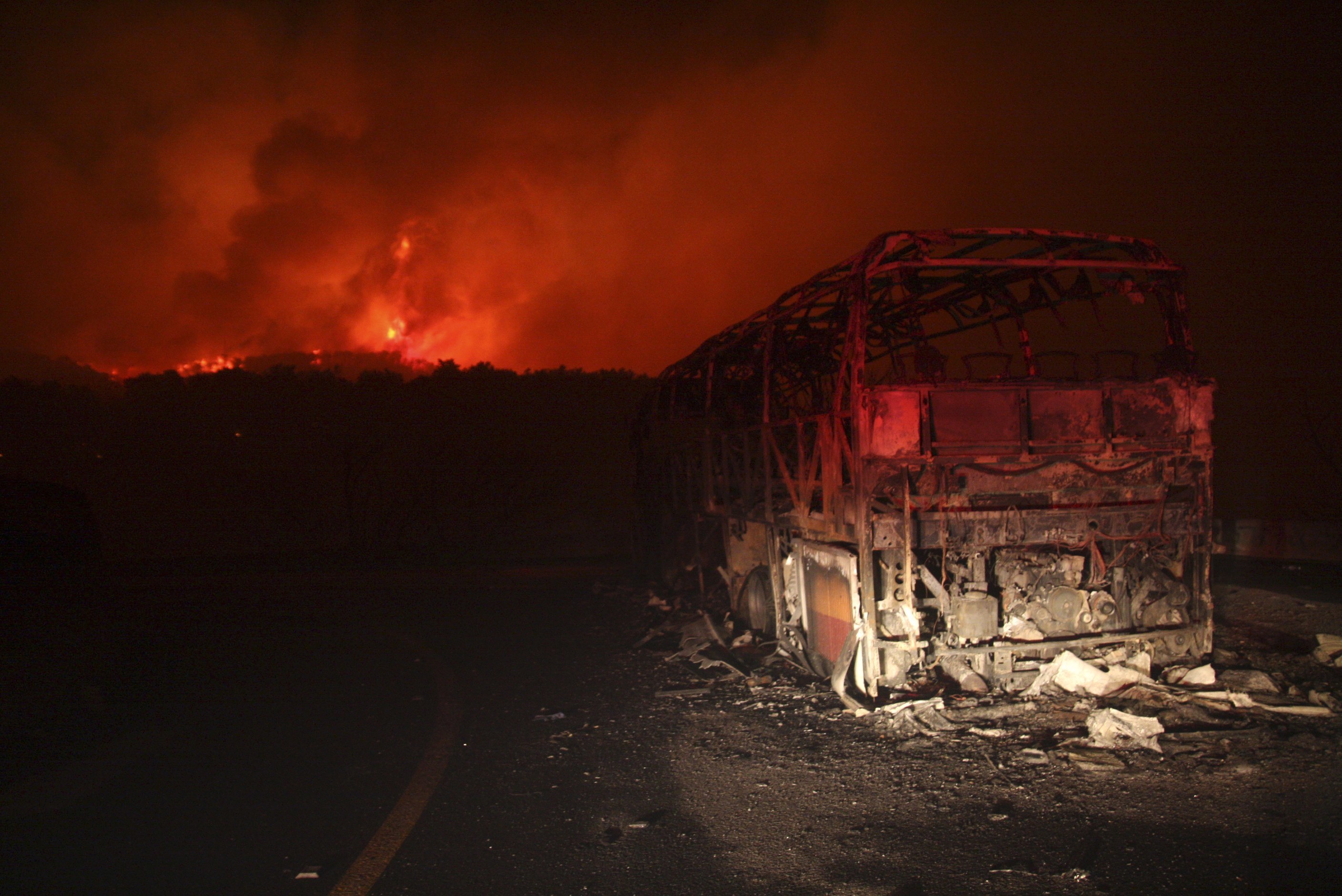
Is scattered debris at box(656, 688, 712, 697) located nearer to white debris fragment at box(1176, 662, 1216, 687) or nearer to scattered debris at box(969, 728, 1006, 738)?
scattered debris at box(969, 728, 1006, 738)

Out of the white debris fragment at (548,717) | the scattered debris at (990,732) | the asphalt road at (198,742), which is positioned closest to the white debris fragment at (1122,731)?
the scattered debris at (990,732)

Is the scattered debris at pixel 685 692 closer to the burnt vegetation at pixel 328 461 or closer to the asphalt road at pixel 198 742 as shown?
the asphalt road at pixel 198 742

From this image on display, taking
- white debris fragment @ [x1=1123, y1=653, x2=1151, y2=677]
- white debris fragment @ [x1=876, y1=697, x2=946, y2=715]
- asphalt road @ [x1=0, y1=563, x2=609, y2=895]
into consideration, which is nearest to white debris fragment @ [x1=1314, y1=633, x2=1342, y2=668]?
white debris fragment @ [x1=1123, y1=653, x2=1151, y2=677]

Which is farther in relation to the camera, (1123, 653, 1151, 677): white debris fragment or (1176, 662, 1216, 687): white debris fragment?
(1123, 653, 1151, 677): white debris fragment

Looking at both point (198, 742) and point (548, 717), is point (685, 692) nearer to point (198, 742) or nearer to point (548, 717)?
point (548, 717)

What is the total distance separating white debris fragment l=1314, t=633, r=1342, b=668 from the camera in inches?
254

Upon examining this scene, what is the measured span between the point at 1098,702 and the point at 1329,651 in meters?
2.41

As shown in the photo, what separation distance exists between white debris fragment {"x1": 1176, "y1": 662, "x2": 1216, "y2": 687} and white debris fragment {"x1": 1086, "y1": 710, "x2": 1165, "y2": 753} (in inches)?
39.9

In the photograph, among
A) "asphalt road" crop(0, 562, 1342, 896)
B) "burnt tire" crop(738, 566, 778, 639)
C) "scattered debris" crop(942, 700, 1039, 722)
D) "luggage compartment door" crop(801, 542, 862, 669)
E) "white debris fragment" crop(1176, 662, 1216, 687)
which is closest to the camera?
"asphalt road" crop(0, 562, 1342, 896)

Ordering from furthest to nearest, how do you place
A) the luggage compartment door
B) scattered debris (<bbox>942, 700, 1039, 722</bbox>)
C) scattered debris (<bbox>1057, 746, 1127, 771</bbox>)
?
the luggage compartment door, scattered debris (<bbox>942, 700, 1039, 722</bbox>), scattered debris (<bbox>1057, 746, 1127, 771</bbox>)

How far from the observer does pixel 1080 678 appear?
5.96m

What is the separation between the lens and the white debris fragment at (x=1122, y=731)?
197 inches

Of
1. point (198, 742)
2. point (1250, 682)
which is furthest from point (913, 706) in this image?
point (198, 742)

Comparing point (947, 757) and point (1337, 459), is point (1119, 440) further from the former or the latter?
point (1337, 459)
